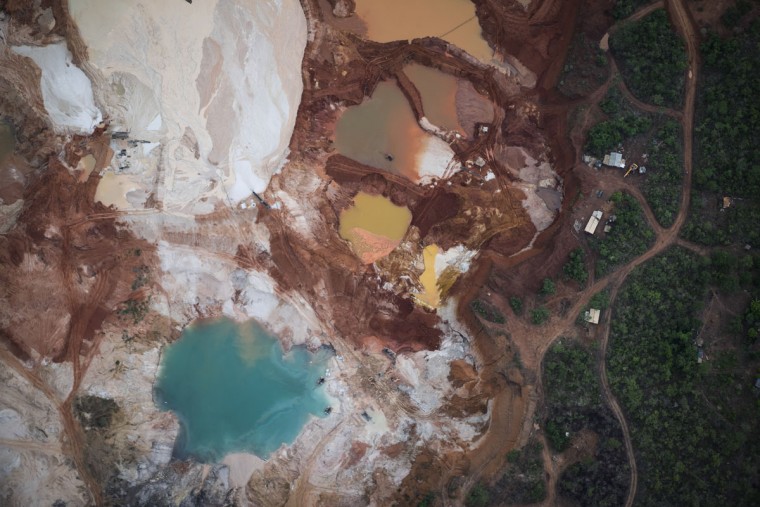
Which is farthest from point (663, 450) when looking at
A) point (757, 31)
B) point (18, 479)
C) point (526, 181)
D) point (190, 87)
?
point (18, 479)

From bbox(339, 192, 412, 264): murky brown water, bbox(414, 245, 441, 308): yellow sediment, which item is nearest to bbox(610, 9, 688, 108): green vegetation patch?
bbox(414, 245, 441, 308): yellow sediment

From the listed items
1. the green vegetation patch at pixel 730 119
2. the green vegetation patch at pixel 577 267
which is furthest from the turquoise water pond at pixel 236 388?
the green vegetation patch at pixel 730 119

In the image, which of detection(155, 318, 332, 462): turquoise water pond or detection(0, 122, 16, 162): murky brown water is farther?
detection(155, 318, 332, 462): turquoise water pond

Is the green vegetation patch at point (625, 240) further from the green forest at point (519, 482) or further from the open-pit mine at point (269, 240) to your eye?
the green forest at point (519, 482)

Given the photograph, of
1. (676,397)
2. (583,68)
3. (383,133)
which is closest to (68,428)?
(383,133)

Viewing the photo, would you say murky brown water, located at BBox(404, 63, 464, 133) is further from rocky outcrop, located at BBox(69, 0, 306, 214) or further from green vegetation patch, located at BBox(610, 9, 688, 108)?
green vegetation patch, located at BBox(610, 9, 688, 108)

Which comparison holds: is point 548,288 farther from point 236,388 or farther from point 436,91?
point 236,388
